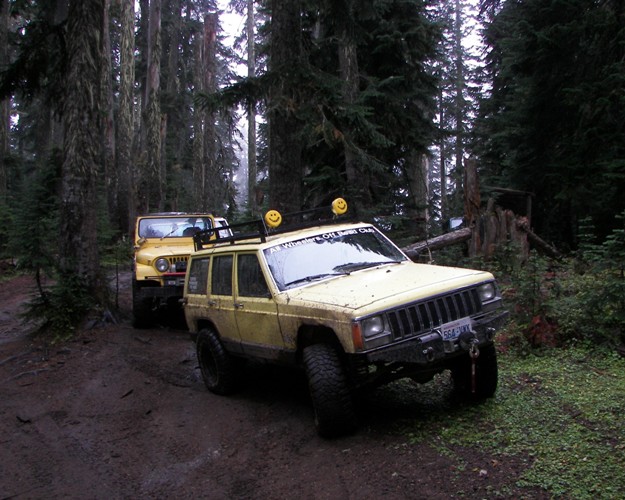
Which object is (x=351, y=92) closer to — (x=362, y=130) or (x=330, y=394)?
(x=362, y=130)

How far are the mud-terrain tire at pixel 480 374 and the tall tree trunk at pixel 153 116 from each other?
19.8m

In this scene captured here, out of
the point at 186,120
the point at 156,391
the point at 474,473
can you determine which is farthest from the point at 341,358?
the point at 186,120

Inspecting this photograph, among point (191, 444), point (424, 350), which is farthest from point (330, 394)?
point (191, 444)

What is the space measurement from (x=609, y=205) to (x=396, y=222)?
19.8 ft

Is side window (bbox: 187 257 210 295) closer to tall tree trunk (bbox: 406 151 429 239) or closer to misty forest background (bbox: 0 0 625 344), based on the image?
misty forest background (bbox: 0 0 625 344)

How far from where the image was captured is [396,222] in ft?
44.6

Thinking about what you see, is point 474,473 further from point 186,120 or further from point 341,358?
point 186,120

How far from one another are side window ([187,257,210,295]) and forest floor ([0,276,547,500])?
4.74 ft

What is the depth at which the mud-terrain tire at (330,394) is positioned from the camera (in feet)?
17.6

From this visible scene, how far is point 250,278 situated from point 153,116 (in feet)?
62.1

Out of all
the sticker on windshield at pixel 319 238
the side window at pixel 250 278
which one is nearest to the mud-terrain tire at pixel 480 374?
the sticker on windshield at pixel 319 238

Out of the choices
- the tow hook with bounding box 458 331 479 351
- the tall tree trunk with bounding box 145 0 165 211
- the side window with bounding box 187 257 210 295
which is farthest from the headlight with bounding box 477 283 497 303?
the tall tree trunk with bounding box 145 0 165 211

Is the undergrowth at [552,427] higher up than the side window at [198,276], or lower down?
lower down

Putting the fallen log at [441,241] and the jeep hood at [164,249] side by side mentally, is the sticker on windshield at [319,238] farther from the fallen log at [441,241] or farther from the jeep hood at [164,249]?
the fallen log at [441,241]
